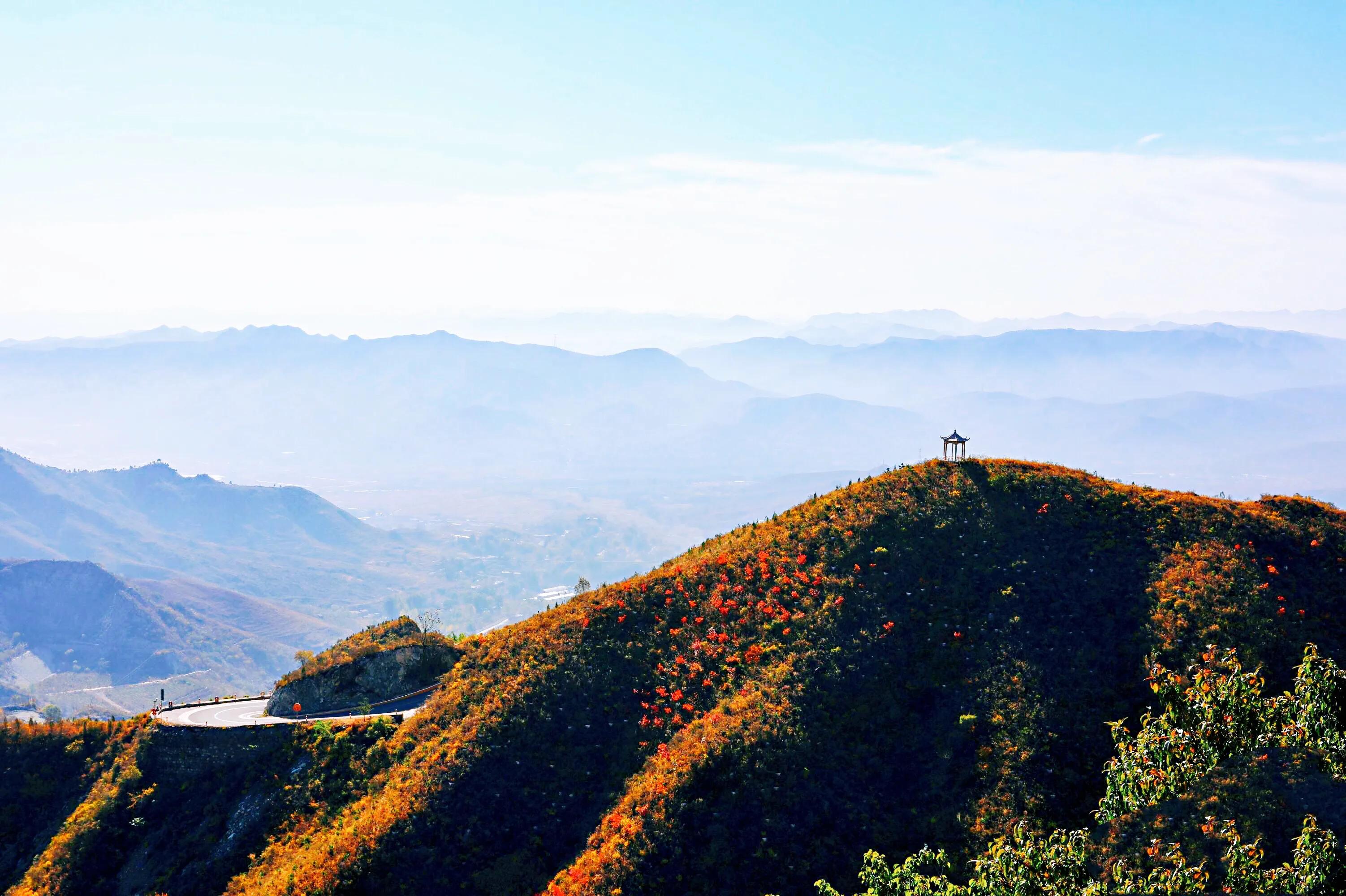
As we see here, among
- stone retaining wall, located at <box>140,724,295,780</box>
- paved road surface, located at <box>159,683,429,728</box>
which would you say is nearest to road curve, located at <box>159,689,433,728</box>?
paved road surface, located at <box>159,683,429,728</box>

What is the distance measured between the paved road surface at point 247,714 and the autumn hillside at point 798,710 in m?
2.94

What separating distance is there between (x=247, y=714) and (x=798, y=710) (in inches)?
1354

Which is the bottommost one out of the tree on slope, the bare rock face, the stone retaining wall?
the stone retaining wall

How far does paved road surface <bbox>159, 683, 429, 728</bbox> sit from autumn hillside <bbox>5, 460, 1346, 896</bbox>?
2.94m

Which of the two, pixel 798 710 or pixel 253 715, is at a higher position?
pixel 798 710

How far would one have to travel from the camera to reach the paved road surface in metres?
49.3

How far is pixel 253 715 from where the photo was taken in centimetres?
5275

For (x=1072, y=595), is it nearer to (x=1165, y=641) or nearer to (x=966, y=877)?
(x=1165, y=641)

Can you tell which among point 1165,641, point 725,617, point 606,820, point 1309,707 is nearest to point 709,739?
point 606,820

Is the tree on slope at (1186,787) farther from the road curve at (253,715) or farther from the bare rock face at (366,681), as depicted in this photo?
the bare rock face at (366,681)

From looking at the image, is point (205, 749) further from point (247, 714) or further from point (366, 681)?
point (366, 681)

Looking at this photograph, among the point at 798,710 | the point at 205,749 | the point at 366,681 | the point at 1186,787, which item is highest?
the point at 1186,787

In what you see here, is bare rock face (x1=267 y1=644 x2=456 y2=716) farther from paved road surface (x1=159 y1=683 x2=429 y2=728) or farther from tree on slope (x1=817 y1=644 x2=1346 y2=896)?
tree on slope (x1=817 y1=644 x2=1346 y2=896)

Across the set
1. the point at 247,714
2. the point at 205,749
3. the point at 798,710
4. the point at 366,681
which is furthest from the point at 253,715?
the point at 798,710
